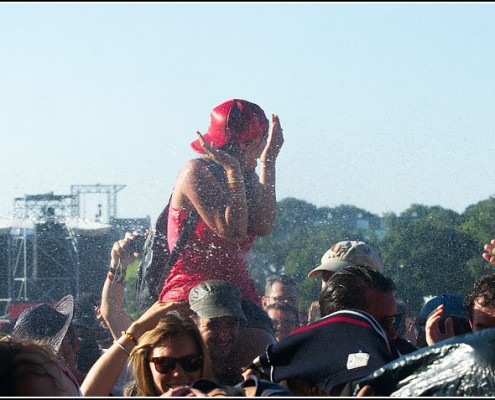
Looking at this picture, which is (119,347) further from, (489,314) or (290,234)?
(290,234)

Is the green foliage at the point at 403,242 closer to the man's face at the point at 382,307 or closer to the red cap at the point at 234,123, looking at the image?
the red cap at the point at 234,123

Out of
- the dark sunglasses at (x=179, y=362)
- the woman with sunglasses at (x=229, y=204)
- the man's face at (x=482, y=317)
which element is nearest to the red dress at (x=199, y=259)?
the woman with sunglasses at (x=229, y=204)

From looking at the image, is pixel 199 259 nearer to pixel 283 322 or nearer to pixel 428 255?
pixel 283 322

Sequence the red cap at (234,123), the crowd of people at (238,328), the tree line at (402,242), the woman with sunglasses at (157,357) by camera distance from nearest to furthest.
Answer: the crowd of people at (238,328) → the woman with sunglasses at (157,357) → the red cap at (234,123) → the tree line at (402,242)

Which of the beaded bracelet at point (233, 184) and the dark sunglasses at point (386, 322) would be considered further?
the beaded bracelet at point (233, 184)

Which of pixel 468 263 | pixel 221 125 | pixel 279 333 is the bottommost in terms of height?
pixel 279 333

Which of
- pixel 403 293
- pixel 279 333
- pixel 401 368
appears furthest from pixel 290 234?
pixel 401 368

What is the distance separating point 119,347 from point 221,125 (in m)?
1.25

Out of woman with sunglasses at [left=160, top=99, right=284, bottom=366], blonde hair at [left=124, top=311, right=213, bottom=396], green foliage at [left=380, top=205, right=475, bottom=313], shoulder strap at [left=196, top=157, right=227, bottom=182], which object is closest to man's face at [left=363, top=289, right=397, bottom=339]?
blonde hair at [left=124, top=311, right=213, bottom=396]

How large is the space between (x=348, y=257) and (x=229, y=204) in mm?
756

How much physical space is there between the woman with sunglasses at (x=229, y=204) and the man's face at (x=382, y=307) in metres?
1.09

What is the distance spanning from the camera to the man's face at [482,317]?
3.25 metres

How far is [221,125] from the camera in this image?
4.07 metres

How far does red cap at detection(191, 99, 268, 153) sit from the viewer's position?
13.3 feet
